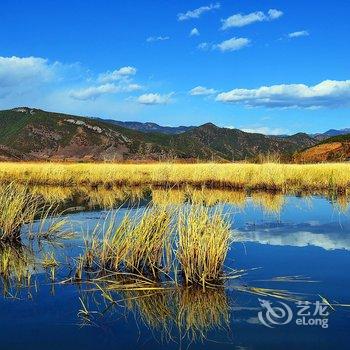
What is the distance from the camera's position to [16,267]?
8.37 metres

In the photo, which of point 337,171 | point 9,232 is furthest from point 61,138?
point 9,232

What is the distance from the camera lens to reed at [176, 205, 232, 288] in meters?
7.27

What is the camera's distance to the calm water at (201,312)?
17.3 feet

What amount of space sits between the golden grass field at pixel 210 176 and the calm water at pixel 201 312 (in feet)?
42.2

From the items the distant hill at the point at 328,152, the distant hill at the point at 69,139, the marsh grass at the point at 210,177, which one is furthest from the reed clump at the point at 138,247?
the distant hill at the point at 69,139

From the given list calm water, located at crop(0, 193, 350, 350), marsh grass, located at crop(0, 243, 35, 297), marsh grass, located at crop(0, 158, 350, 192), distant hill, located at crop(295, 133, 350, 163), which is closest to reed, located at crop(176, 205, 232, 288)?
calm water, located at crop(0, 193, 350, 350)

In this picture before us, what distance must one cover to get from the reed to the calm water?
343 millimetres

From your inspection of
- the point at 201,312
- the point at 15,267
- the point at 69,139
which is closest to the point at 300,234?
the point at 201,312

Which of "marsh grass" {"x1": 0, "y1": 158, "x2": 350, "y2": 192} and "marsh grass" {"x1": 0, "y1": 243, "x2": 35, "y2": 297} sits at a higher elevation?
"marsh grass" {"x1": 0, "y1": 158, "x2": 350, "y2": 192}

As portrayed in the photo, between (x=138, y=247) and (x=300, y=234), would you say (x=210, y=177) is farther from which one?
(x=138, y=247)

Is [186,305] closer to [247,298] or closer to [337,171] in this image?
[247,298]

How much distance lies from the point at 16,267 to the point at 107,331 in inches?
132

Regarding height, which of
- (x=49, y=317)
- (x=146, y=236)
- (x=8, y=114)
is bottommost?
(x=49, y=317)

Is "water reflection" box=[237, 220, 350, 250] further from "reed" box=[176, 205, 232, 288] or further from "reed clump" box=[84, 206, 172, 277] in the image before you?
"reed" box=[176, 205, 232, 288]
